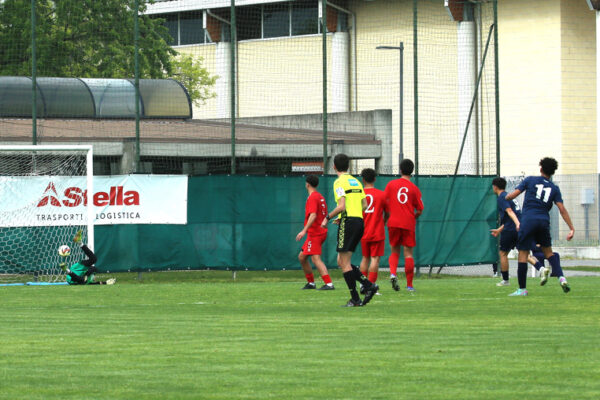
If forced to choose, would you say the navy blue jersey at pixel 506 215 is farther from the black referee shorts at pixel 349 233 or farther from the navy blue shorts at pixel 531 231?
the black referee shorts at pixel 349 233

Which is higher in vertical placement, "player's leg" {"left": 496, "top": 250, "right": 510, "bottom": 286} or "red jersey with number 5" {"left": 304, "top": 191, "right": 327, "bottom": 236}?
"red jersey with number 5" {"left": 304, "top": 191, "right": 327, "bottom": 236}

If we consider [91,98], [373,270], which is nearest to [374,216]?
[373,270]

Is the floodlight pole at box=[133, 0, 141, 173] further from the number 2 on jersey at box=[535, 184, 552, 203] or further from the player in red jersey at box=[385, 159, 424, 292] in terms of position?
the number 2 on jersey at box=[535, 184, 552, 203]

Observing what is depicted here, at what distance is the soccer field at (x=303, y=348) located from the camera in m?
7.16

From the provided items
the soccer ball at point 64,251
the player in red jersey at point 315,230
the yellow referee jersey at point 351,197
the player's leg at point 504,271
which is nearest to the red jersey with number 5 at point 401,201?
the player in red jersey at point 315,230

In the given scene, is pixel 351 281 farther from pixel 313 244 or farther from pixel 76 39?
pixel 76 39

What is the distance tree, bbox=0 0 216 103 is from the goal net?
3.22 meters

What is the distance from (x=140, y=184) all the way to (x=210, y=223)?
168 cm

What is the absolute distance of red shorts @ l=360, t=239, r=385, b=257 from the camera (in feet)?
57.3

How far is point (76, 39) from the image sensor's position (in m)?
27.1

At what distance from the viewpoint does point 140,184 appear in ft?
77.0

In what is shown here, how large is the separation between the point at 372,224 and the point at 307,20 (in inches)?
500

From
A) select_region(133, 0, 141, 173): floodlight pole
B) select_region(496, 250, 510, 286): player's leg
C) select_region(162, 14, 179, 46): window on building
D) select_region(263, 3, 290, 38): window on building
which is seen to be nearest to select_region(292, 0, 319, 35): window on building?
select_region(263, 3, 290, 38): window on building

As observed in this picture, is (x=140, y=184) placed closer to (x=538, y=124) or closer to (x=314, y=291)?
(x=314, y=291)
